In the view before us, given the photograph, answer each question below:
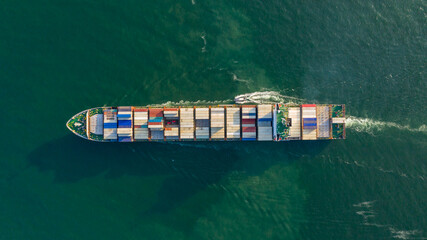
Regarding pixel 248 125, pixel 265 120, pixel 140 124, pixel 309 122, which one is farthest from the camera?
pixel 248 125

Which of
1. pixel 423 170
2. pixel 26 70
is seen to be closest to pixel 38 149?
pixel 26 70

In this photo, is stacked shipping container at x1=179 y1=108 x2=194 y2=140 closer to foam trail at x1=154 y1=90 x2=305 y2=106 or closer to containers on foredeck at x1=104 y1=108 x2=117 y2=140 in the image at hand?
foam trail at x1=154 y1=90 x2=305 y2=106

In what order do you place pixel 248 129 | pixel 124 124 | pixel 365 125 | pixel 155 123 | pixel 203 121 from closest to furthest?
pixel 155 123
pixel 124 124
pixel 248 129
pixel 203 121
pixel 365 125

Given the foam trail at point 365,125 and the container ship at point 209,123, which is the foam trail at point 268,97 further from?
the foam trail at point 365,125

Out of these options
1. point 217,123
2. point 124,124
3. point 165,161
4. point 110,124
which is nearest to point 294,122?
point 217,123

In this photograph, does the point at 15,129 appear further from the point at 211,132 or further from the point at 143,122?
the point at 211,132

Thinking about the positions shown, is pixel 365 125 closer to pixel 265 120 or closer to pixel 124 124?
pixel 265 120
